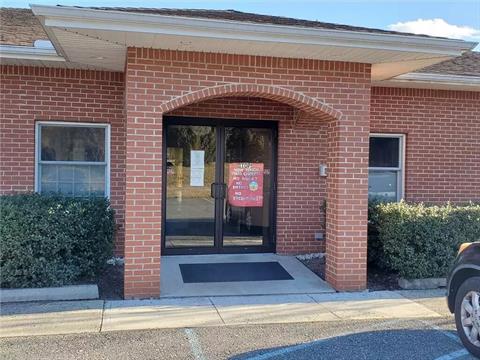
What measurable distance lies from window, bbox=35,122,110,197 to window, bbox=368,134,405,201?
4963 mm

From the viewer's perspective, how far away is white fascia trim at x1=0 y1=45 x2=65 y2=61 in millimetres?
7426

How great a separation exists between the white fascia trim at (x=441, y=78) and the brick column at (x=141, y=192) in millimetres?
4487

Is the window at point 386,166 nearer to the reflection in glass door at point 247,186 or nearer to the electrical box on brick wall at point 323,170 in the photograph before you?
the electrical box on brick wall at point 323,170

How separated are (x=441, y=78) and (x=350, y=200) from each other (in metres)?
3.35

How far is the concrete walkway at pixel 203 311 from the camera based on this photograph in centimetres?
555

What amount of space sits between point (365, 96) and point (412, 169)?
3.27 m

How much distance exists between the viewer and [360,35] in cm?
624

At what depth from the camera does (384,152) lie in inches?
393

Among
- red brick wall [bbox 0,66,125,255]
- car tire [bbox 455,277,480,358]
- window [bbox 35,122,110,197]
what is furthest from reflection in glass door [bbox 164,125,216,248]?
car tire [bbox 455,277,480,358]

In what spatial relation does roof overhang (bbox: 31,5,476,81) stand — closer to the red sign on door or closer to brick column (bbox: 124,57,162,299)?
brick column (bbox: 124,57,162,299)

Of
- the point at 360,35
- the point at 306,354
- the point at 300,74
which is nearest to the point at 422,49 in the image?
the point at 360,35

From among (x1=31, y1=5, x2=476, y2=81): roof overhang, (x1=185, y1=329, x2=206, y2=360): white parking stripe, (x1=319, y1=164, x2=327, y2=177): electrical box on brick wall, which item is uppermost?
(x1=31, y1=5, x2=476, y2=81): roof overhang

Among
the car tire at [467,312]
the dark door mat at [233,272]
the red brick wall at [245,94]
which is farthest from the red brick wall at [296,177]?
the car tire at [467,312]

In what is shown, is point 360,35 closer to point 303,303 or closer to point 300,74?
point 300,74
